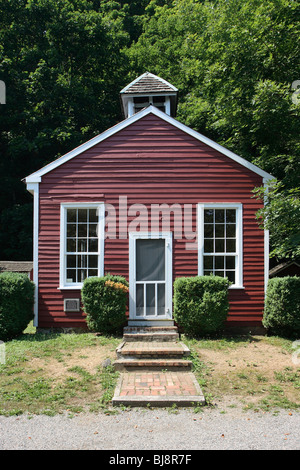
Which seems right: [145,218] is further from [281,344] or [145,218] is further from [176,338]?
[281,344]

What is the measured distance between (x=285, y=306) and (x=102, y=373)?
499 cm

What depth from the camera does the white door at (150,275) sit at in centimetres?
1012

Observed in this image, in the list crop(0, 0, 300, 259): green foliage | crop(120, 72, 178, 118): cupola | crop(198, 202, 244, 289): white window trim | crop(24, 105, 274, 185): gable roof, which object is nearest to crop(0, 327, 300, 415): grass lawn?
crop(198, 202, 244, 289): white window trim

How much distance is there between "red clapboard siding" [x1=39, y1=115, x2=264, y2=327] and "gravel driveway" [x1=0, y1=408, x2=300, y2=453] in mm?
5273

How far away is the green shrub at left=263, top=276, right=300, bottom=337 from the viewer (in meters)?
9.27

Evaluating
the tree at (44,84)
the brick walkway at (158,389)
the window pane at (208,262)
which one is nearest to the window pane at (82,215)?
the window pane at (208,262)

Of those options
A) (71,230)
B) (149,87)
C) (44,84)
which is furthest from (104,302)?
(44,84)

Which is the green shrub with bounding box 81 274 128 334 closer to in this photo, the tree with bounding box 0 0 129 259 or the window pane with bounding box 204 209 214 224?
the window pane with bounding box 204 209 214 224

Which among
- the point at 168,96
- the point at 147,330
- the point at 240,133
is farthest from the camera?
the point at 240,133

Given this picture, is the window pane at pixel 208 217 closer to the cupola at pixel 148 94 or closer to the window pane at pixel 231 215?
the window pane at pixel 231 215

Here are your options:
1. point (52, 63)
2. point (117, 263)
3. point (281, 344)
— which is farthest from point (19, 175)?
point (281, 344)

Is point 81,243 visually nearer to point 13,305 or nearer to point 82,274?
point 82,274

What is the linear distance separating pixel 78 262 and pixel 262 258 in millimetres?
5129

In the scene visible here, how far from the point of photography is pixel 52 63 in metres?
21.2
